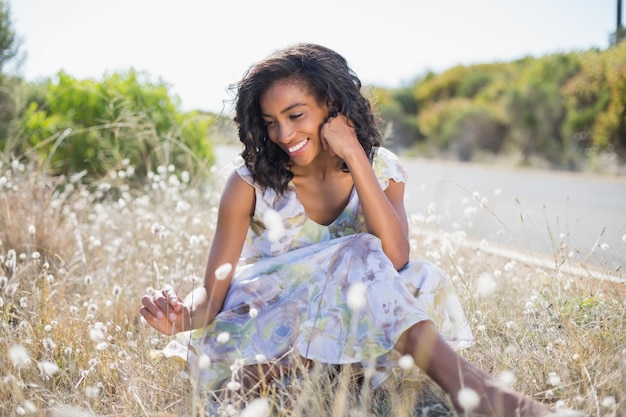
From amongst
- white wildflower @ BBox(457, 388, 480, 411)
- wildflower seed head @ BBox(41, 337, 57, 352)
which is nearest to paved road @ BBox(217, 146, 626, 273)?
white wildflower @ BBox(457, 388, 480, 411)

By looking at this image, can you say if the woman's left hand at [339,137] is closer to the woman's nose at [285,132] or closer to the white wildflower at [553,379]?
the woman's nose at [285,132]

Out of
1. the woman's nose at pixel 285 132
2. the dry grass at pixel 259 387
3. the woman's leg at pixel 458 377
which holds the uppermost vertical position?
the woman's nose at pixel 285 132

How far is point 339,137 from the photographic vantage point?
2.95 metres

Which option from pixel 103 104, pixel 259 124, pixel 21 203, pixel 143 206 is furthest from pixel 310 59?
pixel 103 104

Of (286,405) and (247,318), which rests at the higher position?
(247,318)

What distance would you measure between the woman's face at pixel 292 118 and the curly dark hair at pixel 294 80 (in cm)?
4

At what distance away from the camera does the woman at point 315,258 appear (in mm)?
2412

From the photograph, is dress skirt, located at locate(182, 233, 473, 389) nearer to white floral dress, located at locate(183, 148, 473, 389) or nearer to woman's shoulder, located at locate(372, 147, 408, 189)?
white floral dress, located at locate(183, 148, 473, 389)

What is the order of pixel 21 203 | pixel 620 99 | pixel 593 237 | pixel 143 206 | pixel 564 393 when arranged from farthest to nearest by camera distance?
1. pixel 620 99
2. pixel 593 237
3. pixel 143 206
4. pixel 21 203
5. pixel 564 393

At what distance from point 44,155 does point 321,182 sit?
4327 millimetres

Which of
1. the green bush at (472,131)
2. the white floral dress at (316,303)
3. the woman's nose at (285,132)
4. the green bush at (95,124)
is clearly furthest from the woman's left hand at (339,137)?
the green bush at (472,131)

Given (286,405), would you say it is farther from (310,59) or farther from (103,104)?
(103,104)

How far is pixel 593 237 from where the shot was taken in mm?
5820

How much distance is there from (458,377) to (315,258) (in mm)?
768
